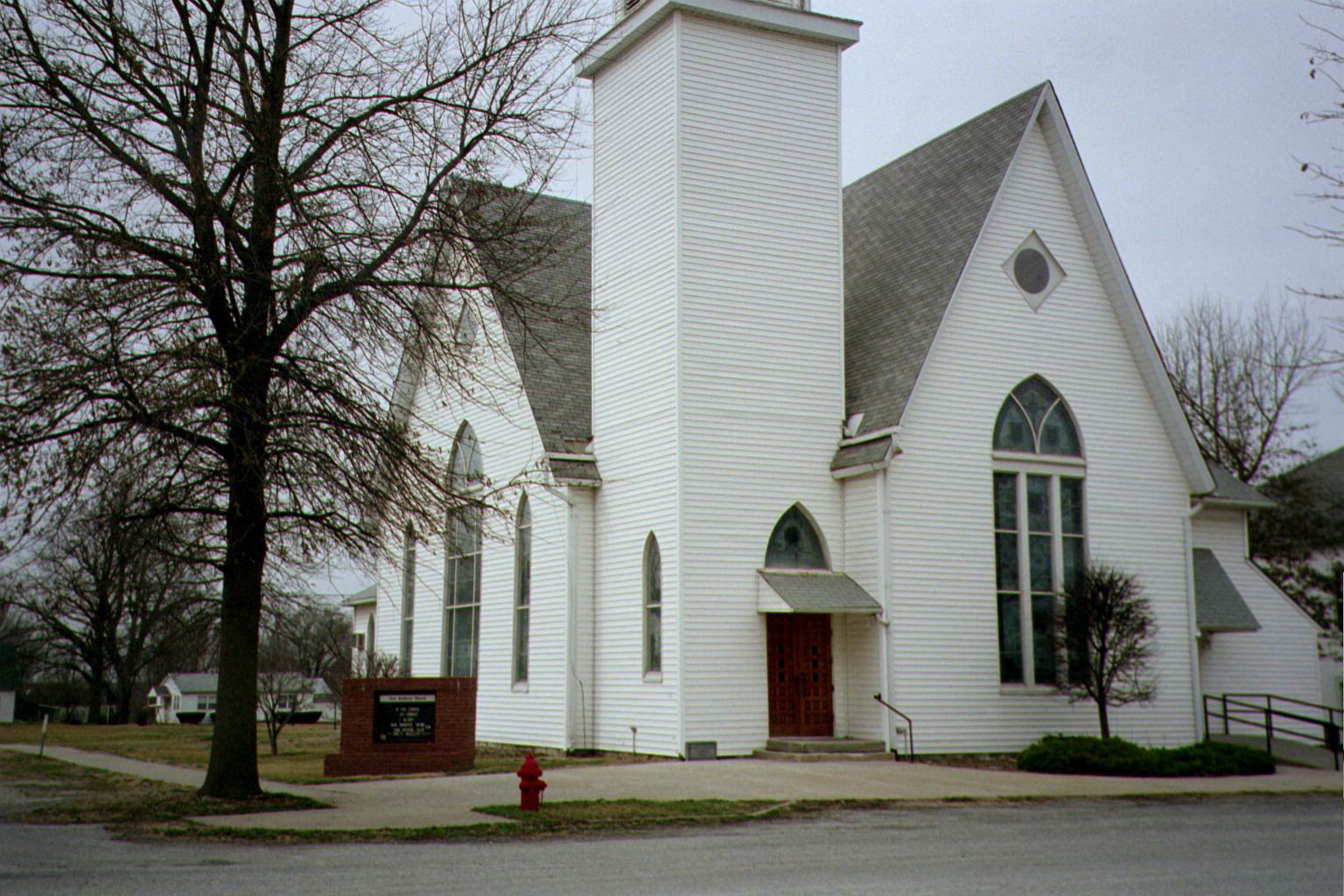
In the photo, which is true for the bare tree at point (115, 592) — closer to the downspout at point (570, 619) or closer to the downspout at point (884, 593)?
the downspout at point (570, 619)

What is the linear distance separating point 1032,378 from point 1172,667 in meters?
6.37

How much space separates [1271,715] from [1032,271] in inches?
433

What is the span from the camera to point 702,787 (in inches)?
677

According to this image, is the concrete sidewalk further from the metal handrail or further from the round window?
the round window

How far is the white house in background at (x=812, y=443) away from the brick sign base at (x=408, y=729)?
3512 mm

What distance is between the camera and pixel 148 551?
51.1 feet

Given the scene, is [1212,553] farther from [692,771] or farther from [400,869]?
[400,869]

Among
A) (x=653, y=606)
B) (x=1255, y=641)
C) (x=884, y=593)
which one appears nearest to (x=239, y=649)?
(x=653, y=606)

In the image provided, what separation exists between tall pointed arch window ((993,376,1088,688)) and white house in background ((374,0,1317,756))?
6 centimetres

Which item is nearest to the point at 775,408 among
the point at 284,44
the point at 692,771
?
the point at 692,771

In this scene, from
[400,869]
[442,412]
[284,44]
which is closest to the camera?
[400,869]

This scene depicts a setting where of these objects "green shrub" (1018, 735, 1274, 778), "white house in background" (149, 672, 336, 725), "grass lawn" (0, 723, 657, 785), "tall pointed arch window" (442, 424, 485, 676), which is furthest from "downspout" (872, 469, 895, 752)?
"white house in background" (149, 672, 336, 725)

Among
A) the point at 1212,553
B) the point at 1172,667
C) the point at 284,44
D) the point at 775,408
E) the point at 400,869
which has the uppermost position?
the point at 284,44

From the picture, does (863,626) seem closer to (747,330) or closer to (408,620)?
(747,330)
